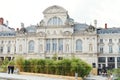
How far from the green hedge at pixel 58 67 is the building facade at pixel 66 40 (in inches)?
963

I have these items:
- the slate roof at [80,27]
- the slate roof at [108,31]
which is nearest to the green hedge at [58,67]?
the slate roof at [80,27]

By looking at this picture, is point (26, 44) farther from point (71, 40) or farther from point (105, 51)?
point (105, 51)

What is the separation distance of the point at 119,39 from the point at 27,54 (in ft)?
68.4

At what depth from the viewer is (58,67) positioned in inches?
1919

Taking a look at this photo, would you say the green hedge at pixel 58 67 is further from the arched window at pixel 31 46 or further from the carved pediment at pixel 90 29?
the arched window at pixel 31 46

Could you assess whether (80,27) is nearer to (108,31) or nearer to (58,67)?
(108,31)

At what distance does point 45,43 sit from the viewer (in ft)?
254

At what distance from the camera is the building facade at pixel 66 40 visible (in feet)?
244

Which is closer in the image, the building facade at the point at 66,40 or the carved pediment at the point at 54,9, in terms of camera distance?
the building facade at the point at 66,40

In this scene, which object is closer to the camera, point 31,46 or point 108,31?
point 108,31

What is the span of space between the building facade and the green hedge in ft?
80.2

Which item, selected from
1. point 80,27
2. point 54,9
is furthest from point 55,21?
point 80,27

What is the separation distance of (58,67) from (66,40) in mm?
27493

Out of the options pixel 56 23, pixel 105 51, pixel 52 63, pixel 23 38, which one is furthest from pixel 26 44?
pixel 52 63
